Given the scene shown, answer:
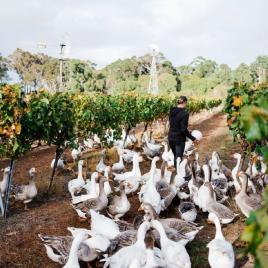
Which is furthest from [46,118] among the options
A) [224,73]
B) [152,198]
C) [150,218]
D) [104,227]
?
[224,73]

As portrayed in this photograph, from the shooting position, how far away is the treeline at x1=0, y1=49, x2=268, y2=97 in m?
65.5

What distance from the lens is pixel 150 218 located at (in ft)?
21.5

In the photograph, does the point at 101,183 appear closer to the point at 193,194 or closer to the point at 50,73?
the point at 193,194

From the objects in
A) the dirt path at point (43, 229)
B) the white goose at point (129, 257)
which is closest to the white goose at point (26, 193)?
the dirt path at point (43, 229)

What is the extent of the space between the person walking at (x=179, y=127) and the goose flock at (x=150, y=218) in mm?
506

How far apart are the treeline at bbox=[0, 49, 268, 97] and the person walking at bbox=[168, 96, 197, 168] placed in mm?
38597

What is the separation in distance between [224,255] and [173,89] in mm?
72183

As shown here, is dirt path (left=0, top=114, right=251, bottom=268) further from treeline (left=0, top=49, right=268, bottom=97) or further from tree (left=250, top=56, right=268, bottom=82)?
tree (left=250, top=56, right=268, bottom=82)

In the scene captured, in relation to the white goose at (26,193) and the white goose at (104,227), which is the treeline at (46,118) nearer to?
the white goose at (26,193)

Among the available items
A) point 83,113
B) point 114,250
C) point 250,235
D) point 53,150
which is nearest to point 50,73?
point 53,150

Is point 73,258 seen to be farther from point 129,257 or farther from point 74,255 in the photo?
point 129,257

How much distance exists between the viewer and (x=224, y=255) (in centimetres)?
541

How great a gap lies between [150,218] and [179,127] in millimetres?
4231

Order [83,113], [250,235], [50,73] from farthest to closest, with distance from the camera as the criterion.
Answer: [50,73] → [83,113] → [250,235]
